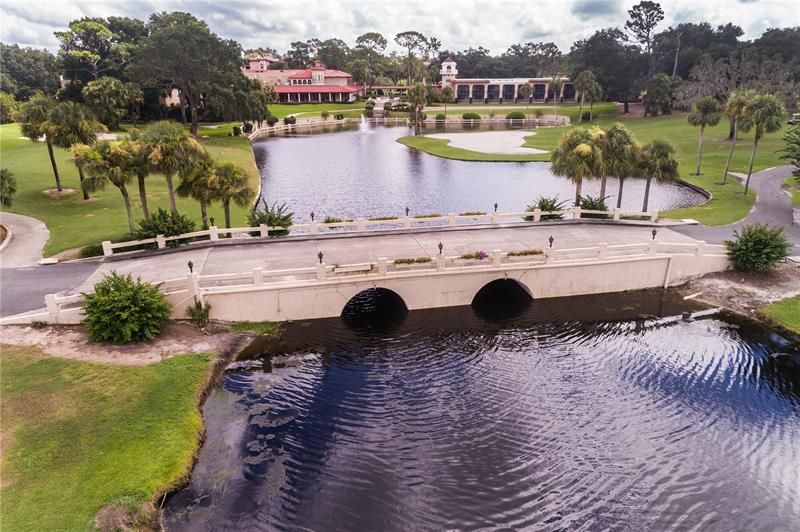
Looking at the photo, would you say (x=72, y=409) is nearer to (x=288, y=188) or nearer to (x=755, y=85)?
(x=288, y=188)

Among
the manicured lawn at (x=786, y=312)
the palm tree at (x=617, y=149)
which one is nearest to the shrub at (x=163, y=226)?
the palm tree at (x=617, y=149)

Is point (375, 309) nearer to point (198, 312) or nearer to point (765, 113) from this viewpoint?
point (198, 312)

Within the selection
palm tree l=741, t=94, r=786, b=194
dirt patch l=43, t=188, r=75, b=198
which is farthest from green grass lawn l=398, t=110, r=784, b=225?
dirt patch l=43, t=188, r=75, b=198

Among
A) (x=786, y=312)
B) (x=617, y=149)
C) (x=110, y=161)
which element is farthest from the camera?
A: (x=617, y=149)

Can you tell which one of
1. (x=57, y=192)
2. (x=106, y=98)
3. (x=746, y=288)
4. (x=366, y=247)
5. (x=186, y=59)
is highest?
(x=186, y=59)

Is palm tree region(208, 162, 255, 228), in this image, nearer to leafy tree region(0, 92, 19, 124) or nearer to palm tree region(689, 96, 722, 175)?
palm tree region(689, 96, 722, 175)

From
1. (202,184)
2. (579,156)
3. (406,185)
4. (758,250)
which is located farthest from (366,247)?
(406,185)
